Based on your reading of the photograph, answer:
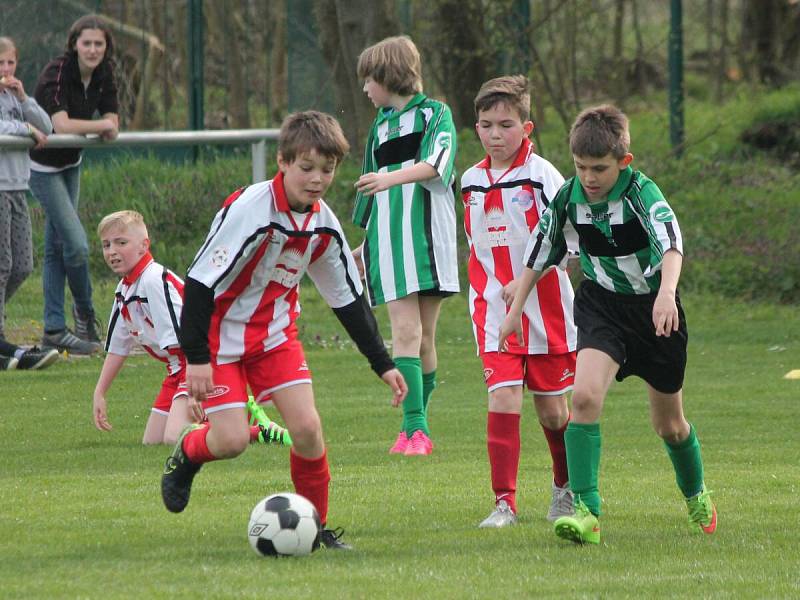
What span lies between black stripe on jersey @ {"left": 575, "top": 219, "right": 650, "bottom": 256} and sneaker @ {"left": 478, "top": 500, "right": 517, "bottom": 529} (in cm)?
107

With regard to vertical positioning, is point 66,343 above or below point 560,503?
above

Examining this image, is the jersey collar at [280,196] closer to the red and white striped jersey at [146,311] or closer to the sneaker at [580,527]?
the sneaker at [580,527]

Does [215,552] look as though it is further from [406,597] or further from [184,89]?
[184,89]

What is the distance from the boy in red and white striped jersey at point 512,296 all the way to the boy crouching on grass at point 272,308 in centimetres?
84

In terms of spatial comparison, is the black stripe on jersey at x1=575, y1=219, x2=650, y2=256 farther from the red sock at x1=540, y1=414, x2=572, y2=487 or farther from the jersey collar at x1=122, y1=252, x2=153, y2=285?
the jersey collar at x1=122, y1=252, x2=153, y2=285

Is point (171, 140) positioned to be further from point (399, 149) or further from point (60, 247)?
point (399, 149)

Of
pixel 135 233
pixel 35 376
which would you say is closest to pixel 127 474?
pixel 135 233

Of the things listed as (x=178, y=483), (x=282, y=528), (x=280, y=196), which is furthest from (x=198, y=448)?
(x=280, y=196)

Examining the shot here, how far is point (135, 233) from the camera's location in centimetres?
788

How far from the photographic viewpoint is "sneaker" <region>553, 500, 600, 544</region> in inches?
208

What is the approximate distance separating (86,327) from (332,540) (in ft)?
20.4

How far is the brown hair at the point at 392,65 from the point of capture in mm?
7680

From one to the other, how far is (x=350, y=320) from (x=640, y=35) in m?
17.1

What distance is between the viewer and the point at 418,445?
7812 mm
